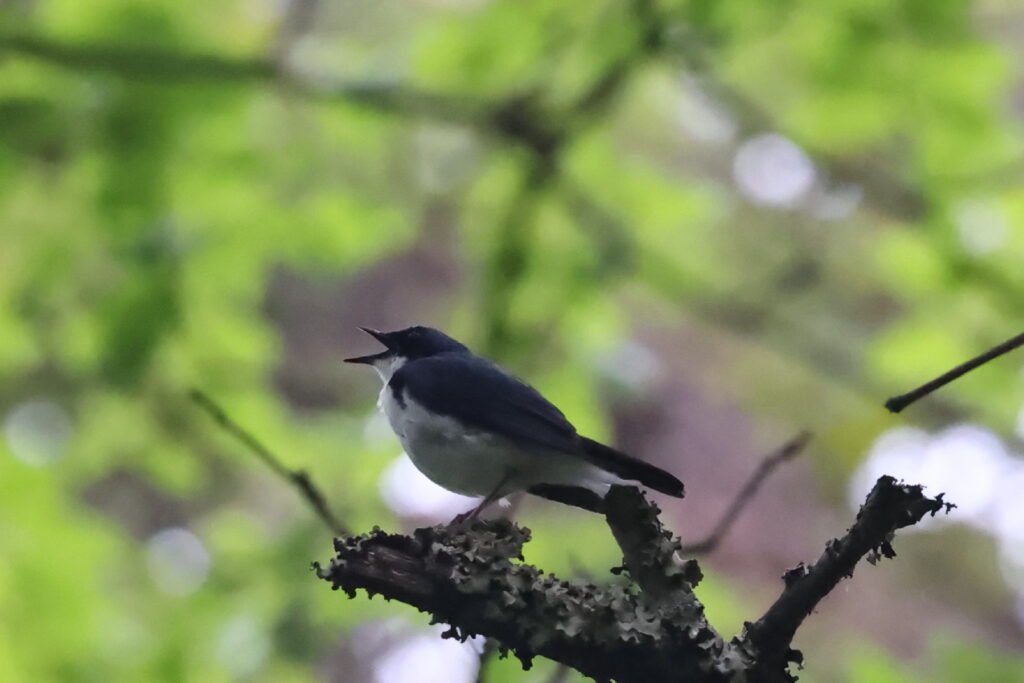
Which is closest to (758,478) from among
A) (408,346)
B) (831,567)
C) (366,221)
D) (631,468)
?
(631,468)

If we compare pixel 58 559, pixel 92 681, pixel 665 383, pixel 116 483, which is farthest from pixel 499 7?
pixel 116 483

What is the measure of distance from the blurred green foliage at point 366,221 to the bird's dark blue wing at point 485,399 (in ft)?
3.46

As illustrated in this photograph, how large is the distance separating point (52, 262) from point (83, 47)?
2.67 feet

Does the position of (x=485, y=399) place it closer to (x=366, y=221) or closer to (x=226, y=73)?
(x=226, y=73)

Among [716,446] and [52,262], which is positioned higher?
[716,446]

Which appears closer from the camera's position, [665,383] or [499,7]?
[499,7]

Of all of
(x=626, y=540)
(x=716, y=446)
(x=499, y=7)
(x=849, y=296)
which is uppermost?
(x=716, y=446)

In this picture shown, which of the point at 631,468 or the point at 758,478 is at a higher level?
the point at 758,478

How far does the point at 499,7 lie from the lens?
3.27 meters

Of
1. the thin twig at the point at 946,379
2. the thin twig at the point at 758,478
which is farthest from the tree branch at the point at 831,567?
the thin twig at the point at 758,478

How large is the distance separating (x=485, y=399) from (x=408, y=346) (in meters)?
0.56

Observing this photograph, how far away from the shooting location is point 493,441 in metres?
1.90

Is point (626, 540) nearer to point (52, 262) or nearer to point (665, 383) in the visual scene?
point (52, 262)

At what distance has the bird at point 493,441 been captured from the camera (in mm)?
1731
